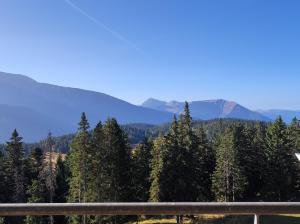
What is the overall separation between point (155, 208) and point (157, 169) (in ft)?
200

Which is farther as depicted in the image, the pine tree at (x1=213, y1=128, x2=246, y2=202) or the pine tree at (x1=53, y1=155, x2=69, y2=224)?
the pine tree at (x1=53, y1=155, x2=69, y2=224)

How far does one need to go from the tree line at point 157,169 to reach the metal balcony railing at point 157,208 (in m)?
46.0

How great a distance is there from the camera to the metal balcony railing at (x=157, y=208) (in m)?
6.10

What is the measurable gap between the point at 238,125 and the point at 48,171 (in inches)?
1468

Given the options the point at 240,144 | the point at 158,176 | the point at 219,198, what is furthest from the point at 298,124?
the point at 158,176

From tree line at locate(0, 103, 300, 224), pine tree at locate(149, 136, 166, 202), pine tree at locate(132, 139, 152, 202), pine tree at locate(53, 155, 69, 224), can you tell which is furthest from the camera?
pine tree at locate(53, 155, 69, 224)

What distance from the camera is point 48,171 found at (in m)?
75.2

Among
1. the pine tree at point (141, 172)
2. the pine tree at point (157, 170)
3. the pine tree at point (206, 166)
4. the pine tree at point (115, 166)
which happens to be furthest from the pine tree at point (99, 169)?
the pine tree at point (206, 166)

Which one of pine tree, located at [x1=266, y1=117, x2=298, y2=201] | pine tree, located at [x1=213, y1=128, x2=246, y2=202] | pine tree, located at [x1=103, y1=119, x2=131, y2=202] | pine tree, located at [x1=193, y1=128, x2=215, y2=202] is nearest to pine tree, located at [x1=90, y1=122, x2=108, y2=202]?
pine tree, located at [x1=103, y1=119, x2=131, y2=202]

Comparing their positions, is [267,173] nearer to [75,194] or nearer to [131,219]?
[131,219]

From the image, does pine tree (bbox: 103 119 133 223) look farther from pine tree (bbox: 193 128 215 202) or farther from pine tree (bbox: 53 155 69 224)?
pine tree (bbox: 53 155 69 224)

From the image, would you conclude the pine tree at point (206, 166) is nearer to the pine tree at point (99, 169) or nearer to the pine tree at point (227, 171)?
the pine tree at point (227, 171)

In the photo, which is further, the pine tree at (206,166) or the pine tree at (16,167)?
the pine tree at (16,167)

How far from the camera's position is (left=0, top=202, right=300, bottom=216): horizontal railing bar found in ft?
20.0
